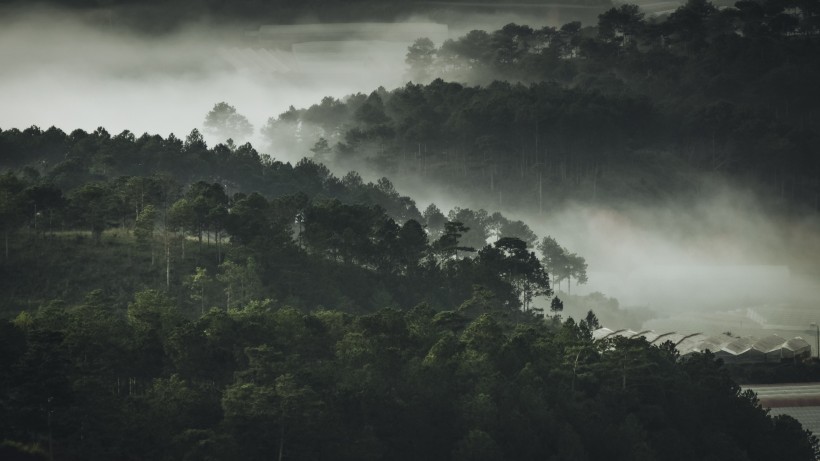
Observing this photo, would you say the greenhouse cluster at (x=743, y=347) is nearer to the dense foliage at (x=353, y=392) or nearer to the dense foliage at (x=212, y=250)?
the dense foliage at (x=212, y=250)

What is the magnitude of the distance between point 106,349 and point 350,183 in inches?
3049

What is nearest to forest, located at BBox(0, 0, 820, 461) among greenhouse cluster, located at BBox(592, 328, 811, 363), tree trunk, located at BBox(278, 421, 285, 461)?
tree trunk, located at BBox(278, 421, 285, 461)

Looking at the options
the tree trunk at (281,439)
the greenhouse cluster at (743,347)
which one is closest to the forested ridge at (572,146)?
the greenhouse cluster at (743,347)

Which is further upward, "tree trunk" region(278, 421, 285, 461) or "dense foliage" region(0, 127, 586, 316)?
"dense foliage" region(0, 127, 586, 316)

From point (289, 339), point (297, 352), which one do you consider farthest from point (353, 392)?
point (289, 339)

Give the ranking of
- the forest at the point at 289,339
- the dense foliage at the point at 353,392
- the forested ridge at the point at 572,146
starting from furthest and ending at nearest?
the forested ridge at the point at 572,146 → the forest at the point at 289,339 → the dense foliage at the point at 353,392

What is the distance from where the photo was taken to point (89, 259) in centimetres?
9306

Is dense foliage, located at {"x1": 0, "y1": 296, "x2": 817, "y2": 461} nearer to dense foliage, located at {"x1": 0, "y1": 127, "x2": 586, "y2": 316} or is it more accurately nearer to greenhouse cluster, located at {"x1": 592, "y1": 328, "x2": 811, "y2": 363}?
dense foliage, located at {"x1": 0, "y1": 127, "x2": 586, "y2": 316}

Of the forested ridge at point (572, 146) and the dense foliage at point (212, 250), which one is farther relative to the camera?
the forested ridge at point (572, 146)

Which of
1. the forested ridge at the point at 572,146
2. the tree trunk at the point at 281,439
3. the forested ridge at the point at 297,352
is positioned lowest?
the tree trunk at the point at 281,439

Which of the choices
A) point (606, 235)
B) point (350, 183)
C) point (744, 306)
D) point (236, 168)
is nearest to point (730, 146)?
point (606, 235)

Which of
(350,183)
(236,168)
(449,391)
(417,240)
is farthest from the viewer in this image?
(350,183)

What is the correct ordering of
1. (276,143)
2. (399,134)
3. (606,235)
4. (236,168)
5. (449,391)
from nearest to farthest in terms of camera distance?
1. (449,391)
2. (236,168)
3. (606,235)
4. (399,134)
5. (276,143)

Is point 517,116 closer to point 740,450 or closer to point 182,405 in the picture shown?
point 740,450
